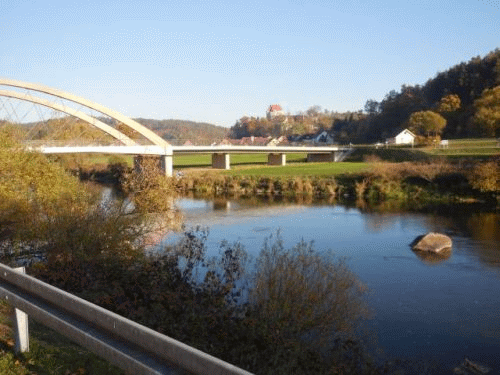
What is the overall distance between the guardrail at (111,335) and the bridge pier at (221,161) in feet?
174

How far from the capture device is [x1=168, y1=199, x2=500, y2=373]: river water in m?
9.97

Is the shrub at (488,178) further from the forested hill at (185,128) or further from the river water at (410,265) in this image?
the forested hill at (185,128)

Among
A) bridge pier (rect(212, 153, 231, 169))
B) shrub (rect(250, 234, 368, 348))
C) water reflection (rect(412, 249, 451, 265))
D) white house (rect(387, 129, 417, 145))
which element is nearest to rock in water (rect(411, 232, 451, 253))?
water reflection (rect(412, 249, 451, 265))

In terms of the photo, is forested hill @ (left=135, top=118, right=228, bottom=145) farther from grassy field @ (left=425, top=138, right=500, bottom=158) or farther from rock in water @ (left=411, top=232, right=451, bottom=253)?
rock in water @ (left=411, top=232, right=451, bottom=253)

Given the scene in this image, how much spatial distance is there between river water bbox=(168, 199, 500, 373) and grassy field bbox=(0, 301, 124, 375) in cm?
554

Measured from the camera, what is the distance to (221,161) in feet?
193

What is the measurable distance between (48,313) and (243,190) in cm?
3780

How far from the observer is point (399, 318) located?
1110 centimetres

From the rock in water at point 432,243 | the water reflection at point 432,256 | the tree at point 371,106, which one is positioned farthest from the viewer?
the tree at point 371,106

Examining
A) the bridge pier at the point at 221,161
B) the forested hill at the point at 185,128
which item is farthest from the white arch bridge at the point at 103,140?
the forested hill at the point at 185,128

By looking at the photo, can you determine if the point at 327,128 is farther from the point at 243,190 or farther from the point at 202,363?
the point at 202,363

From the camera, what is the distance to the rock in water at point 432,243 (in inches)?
723

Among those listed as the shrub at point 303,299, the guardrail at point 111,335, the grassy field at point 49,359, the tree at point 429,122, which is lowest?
the shrub at point 303,299

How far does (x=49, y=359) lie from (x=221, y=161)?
53876 millimetres
